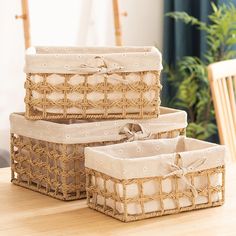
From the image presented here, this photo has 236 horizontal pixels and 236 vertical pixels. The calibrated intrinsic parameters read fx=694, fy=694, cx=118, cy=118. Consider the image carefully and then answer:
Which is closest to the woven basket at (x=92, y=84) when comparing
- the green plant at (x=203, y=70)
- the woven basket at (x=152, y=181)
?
the woven basket at (x=152, y=181)

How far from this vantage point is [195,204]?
1603mm

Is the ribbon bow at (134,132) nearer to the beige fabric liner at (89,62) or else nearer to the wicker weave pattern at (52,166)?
the wicker weave pattern at (52,166)

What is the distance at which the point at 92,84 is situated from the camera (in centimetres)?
173

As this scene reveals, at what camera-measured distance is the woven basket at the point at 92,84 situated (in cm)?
171

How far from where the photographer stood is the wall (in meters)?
3.62

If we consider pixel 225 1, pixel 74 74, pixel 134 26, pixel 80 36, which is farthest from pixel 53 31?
pixel 74 74

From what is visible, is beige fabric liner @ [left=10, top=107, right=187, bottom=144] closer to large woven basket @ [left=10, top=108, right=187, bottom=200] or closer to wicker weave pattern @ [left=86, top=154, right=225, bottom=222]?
large woven basket @ [left=10, top=108, right=187, bottom=200]

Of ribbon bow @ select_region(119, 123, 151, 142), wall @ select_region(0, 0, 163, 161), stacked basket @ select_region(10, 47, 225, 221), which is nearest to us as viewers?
stacked basket @ select_region(10, 47, 225, 221)

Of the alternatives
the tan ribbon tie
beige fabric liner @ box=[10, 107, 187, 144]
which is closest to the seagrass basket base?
beige fabric liner @ box=[10, 107, 187, 144]

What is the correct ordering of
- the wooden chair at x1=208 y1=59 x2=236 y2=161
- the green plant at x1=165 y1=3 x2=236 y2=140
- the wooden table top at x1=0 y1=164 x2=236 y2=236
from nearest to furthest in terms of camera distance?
the wooden table top at x1=0 y1=164 x2=236 y2=236, the wooden chair at x1=208 y1=59 x2=236 y2=161, the green plant at x1=165 y1=3 x2=236 y2=140

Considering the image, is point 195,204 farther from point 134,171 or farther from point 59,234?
point 59,234

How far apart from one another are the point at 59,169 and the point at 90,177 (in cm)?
11

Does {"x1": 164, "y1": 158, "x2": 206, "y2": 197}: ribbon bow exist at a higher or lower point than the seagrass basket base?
higher

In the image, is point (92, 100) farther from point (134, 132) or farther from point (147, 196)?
point (147, 196)
